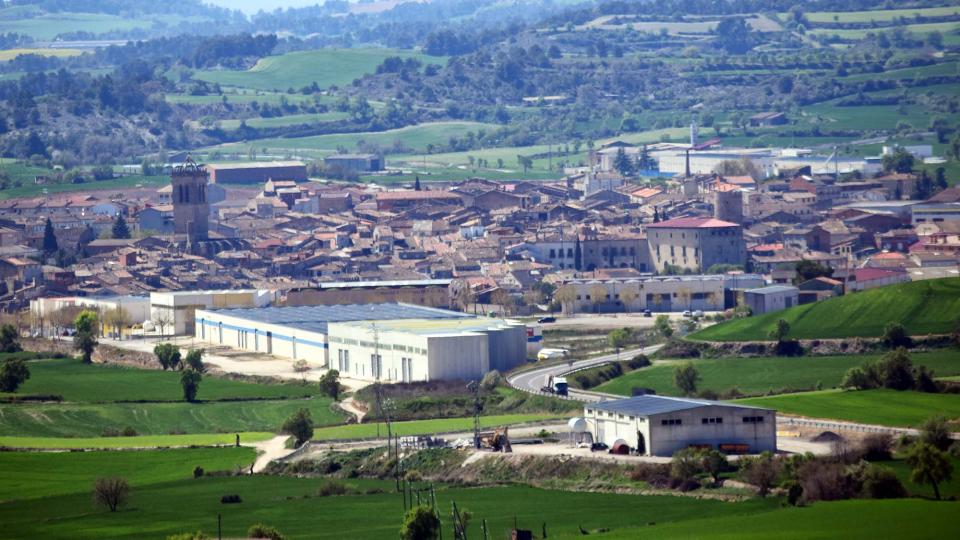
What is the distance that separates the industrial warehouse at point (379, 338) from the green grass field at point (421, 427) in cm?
663

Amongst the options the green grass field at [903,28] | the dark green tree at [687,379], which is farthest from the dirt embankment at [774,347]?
the green grass field at [903,28]

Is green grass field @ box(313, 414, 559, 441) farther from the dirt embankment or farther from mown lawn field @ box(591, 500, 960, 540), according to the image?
mown lawn field @ box(591, 500, 960, 540)

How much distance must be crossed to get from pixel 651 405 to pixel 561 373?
14.5 m

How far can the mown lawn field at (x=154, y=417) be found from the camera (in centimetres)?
5284

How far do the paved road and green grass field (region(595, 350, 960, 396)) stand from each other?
1222 millimetres

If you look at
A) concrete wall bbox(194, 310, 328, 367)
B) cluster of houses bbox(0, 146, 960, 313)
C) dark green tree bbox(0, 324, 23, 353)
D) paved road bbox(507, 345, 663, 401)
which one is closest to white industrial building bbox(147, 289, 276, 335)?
concrete wall bbox(194, 310, 328, 367)

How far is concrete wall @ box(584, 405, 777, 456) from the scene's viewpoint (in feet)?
139

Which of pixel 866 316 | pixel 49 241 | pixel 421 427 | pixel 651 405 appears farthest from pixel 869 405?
pixel 49 241

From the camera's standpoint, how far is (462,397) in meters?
54.6

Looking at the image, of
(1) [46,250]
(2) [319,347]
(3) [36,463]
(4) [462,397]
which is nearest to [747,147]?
(1) [46,250]

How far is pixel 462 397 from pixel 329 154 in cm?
9062

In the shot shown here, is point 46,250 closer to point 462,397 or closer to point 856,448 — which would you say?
point 462,397

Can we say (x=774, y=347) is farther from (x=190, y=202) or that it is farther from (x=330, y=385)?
(x=190, y=202)

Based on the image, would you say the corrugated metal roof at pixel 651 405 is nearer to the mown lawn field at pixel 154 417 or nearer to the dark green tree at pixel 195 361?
the mown lawn field at pixel 154 417
